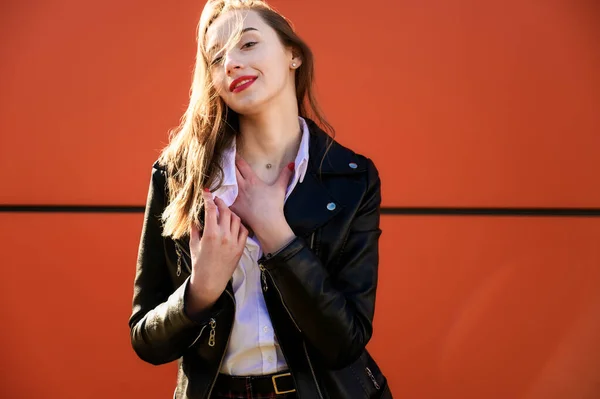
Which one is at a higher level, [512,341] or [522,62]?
[522,62]

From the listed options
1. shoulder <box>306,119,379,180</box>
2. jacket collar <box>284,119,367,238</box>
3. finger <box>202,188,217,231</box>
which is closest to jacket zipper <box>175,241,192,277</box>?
finger <box>202,188,217,231</box>

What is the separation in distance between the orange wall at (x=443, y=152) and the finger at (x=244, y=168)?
1.02m

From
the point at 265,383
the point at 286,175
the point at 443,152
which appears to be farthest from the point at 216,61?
the point at 443,152

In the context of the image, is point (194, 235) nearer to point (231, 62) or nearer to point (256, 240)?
point (256, 240)

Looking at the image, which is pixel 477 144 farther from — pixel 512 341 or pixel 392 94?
pixel 512 341

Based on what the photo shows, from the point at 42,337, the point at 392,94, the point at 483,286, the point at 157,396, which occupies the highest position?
the point at 392,94

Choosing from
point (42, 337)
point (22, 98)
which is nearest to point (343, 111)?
point (22, 98)

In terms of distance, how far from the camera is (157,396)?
2.52 metres

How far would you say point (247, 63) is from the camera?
1416 mm

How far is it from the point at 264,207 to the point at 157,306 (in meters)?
0.30

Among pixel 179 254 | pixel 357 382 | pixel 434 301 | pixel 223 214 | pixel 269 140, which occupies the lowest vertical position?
pixel 434 301

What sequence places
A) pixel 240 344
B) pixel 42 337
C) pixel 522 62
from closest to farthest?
pixel 240 344
pixel 522 62
pixel 42 337

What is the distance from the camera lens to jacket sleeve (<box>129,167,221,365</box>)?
1.31 meters

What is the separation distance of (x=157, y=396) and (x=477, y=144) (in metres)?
1.40
